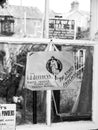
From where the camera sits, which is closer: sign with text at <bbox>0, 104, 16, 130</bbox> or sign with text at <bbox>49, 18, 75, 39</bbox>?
sign with text at <bbox>0, 104, 16, 130</bbox>

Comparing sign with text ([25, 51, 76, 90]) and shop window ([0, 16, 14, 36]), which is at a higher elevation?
shop window ([0, 16, 14, 36])

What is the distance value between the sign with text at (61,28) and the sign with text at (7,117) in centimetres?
78

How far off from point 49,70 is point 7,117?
23.7 inches

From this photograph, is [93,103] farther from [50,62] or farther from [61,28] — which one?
[61,28]

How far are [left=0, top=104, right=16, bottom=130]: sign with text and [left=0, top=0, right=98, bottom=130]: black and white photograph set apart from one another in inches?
8.5

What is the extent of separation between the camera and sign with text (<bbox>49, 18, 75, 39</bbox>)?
2670 millimetres

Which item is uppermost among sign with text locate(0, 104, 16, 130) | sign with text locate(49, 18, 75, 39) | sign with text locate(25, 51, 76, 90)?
sign with text locate(49, 18, 75, 39)

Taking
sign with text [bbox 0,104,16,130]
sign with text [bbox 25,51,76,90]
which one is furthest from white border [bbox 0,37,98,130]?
sign with text [bbox 0,104,16,130]

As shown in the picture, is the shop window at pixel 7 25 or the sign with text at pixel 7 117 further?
the shop window at pixel 7 25

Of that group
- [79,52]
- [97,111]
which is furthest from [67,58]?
[97,111]

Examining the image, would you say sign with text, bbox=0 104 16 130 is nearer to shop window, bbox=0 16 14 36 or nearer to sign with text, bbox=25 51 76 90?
sign with text, bbox=25 51 76 90

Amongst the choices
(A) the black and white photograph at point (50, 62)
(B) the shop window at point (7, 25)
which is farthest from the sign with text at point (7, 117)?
(B) the shop window at point (7, 25)

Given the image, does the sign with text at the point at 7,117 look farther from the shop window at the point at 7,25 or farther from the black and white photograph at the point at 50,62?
the shop window at the point at 7,25

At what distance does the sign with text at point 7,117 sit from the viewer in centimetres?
239
